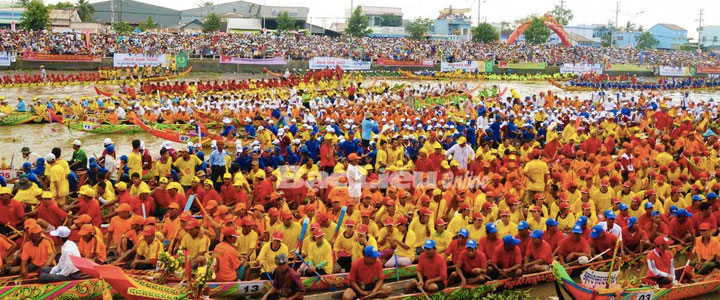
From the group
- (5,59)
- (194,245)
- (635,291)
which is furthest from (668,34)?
(194,245)

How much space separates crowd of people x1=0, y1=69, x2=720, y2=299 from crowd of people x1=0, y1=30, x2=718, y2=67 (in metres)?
28.4

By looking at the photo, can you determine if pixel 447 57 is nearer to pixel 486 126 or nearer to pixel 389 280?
pixel 486 126

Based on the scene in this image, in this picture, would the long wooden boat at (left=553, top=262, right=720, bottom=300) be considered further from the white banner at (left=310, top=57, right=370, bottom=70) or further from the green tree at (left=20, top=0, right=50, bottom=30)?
the green tree at (left=20, top=0, right=50, bottom=30)

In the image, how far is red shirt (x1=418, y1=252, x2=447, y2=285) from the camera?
6732mm

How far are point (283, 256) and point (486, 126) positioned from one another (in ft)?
35.1

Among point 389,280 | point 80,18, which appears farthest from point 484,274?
point 80,18

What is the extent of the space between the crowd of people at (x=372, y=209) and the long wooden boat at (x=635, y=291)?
0.21 meters

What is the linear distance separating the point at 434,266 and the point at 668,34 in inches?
4552

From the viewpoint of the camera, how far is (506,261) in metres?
7.13

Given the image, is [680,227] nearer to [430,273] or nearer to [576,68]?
[430,273]

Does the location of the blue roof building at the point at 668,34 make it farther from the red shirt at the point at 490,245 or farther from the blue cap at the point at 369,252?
the blue cap at the point at 369,252

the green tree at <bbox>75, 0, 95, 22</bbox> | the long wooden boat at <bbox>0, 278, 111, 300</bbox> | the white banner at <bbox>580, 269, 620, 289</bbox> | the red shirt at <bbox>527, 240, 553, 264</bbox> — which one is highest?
the green tree at <bbox>75, 0, 95, 22</bbox>

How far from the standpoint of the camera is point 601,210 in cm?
927

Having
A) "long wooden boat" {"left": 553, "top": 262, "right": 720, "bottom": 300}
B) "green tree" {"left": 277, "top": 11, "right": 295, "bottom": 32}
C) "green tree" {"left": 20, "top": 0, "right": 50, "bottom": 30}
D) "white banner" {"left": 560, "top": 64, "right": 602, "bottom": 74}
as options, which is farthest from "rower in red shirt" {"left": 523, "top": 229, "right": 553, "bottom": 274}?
"green tree" {"left": 277, "top": 11, "right": 295, "bottom": 32}
